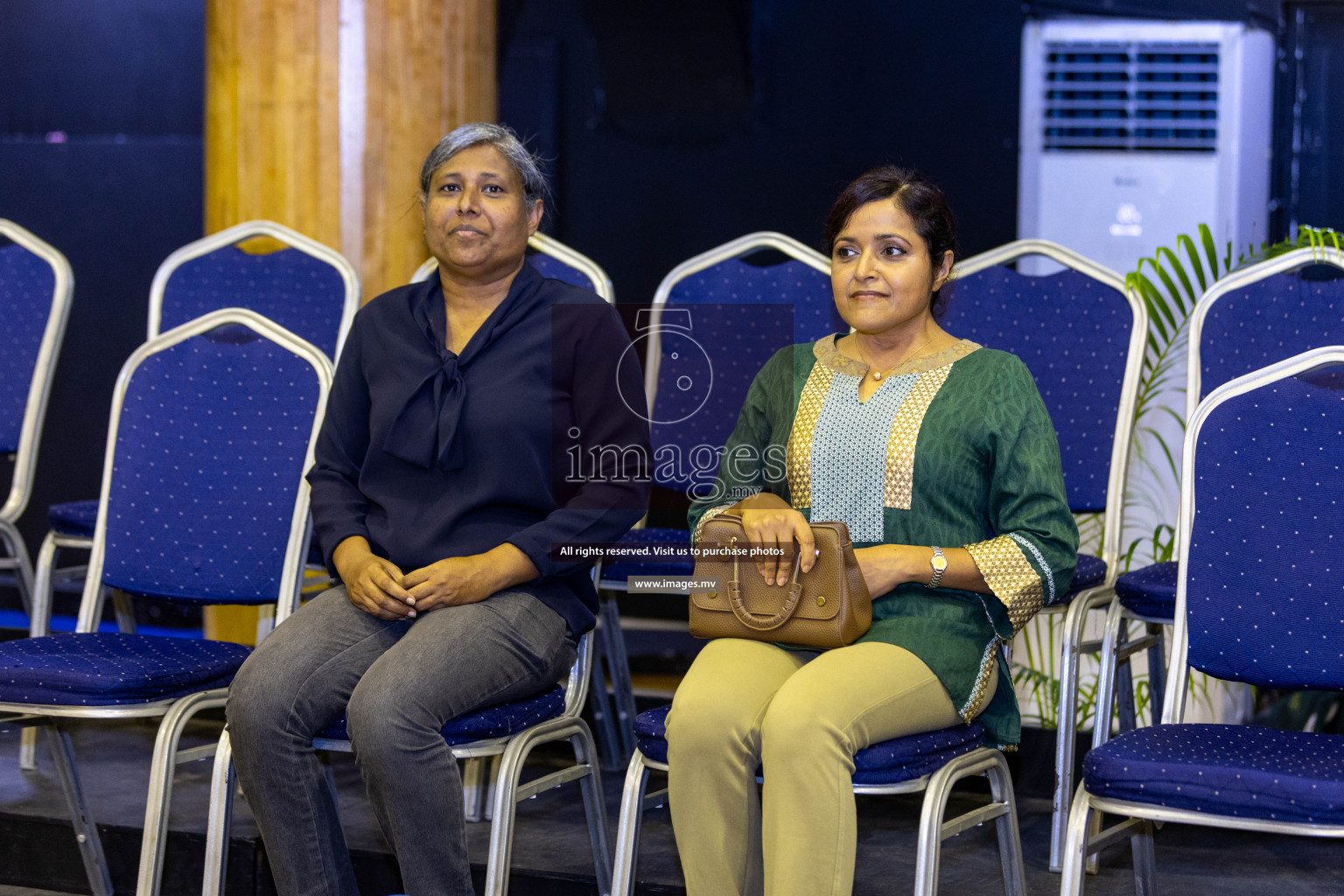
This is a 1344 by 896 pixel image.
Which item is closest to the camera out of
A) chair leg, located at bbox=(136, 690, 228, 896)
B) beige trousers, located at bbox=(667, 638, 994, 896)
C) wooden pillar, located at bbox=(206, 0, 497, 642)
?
beige trousers, located at bbox=(667, 638, 994, 896)

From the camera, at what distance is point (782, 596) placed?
1825mm

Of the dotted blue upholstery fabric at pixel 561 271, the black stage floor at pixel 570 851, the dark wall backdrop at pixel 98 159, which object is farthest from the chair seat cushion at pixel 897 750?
the dark wall backdrop at pixel 98 159

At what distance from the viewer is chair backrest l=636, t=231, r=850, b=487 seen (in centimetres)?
279

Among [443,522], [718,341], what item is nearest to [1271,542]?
[443,522]

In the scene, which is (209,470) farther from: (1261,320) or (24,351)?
(1261,320)

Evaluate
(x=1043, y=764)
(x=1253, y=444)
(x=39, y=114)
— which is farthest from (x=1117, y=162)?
(x=39, y=114)

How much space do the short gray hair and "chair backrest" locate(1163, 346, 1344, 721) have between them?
1.06m

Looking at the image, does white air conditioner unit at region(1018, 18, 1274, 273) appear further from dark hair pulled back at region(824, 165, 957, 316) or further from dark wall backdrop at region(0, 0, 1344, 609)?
dark hair pulled back at region(824, 165, 957, 316)

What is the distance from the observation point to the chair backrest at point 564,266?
2.81 meters

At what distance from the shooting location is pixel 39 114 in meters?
4.25

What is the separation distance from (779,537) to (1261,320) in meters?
1.14

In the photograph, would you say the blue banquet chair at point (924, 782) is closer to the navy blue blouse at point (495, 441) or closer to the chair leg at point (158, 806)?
the navy blue blouse at point (495, 441)

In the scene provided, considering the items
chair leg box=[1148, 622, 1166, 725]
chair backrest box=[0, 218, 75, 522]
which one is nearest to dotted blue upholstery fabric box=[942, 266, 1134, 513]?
chair leg box=[1148, 622, 1166, 725]

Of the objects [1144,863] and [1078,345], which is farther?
[1078,345]
